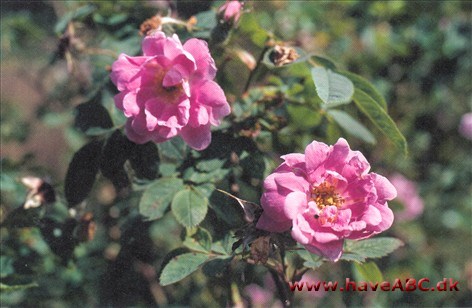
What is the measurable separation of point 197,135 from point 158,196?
181 mm

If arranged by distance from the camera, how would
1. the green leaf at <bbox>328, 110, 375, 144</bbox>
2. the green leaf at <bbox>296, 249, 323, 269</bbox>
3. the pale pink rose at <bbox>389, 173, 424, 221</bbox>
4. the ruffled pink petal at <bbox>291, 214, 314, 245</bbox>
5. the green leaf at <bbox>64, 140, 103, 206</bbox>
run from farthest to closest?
the pale pink rose at <bbox>389, 173, 424, 221</bbox>, the green leaf at <bbox>328, 110, 375, 144</bbox>, the green leaf at <bbox>64, 140, 103, 206</bbox>, the green leaf at <bbox>296, 249, 323, 269</bbox>, the ruffled pink petal at <bbox>291, 214, 314, 245</bbox>

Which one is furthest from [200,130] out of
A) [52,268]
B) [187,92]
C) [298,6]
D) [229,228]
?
[298,6]

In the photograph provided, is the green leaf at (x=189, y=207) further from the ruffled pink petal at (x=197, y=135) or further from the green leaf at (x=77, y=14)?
the green leaf at (x=77, y=14)

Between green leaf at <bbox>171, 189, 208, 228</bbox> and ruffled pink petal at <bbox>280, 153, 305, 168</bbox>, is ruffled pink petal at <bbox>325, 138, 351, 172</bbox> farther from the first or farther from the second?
green leaf at <bbox>171, 189, 208, 228</bbox>

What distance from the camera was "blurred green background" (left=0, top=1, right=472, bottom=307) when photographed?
1.43 metres

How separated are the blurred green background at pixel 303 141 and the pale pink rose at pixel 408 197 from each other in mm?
41

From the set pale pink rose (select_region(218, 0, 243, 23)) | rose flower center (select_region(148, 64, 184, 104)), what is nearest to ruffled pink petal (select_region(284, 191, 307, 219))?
rose flower center (select_region(148, 64, 184, 104))

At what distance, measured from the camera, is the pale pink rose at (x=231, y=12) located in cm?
111

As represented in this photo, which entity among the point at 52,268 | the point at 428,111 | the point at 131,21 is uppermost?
the point at 131,21

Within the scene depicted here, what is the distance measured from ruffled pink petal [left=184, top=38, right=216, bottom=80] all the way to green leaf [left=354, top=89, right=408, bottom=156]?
1.10 ft

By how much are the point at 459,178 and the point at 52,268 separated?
1702 millimetres

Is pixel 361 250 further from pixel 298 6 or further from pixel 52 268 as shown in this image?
pixel 298 6

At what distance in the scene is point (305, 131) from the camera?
145 centimetres

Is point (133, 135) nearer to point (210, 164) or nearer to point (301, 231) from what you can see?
point (210, 164)
